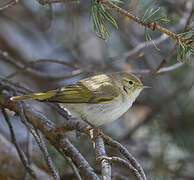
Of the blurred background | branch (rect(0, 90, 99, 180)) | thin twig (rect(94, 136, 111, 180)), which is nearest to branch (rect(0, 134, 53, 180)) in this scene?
the blurred background

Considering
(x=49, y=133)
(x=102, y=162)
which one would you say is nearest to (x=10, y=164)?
(x=49, y=133)

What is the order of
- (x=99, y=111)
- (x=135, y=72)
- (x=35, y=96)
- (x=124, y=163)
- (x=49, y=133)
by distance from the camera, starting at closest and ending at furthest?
(x=124, y=163), (x=49, y=133), (x=35, y=96), (x=99, y=111), (x=135, y=72)

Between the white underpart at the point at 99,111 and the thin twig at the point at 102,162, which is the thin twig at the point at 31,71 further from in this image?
the thin twig at the point at 102,162

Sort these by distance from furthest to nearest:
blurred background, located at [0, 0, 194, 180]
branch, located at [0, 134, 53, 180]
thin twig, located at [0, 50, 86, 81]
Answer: blurred background, located at [0, 0, 194, 180], thin twig, located at [0, 50, 86, 81], branch, located at [0, 134, 53, 180]

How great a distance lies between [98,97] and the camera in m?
2.64

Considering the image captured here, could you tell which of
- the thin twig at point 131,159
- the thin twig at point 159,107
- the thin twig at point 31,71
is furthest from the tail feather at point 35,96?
the thin twig at point 159,107

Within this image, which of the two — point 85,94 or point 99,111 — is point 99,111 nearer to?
point 99,111

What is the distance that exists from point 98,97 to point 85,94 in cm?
12

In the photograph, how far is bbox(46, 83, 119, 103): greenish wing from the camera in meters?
2.53

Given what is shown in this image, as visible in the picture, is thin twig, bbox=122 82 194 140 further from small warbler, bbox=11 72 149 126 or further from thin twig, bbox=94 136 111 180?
thin twig, bbox=94 136 111 180

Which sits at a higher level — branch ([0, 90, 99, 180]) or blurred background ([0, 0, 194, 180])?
blurred background ([0, 0, 194, 180])

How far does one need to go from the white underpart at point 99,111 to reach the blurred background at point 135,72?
1.09 feet

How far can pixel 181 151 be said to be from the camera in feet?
11.8

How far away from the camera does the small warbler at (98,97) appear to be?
97.4 inches
